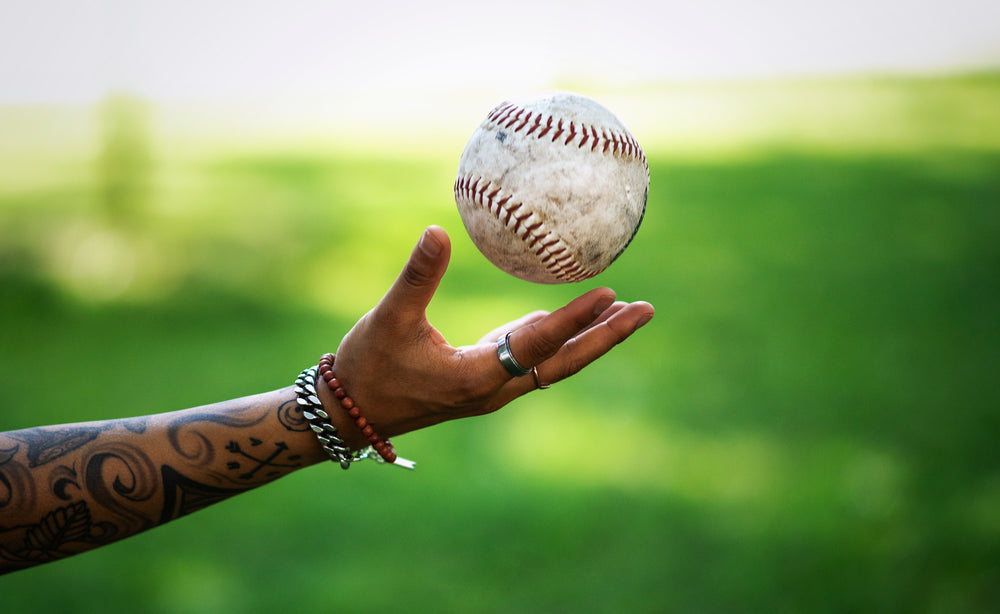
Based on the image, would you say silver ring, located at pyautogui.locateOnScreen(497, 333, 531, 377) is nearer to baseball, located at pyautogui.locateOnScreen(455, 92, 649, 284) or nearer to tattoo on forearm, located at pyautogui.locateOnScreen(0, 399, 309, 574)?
baseball, located at pyautogui.locateOnScreen(455, 92, 649, 284)

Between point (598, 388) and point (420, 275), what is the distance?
13.7 ft

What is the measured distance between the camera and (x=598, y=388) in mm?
5895

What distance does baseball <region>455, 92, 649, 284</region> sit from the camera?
87.0 inches

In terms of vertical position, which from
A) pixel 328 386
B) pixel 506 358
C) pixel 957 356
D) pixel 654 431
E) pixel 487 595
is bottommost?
pixel 487 595

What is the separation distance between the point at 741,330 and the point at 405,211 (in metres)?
5.34

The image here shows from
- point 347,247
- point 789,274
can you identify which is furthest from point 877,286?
point 347,247

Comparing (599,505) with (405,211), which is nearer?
(599,505)

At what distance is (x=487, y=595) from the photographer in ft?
12.1

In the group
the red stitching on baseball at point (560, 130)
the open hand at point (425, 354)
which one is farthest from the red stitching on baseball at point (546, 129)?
the open hand at point (425, 354)

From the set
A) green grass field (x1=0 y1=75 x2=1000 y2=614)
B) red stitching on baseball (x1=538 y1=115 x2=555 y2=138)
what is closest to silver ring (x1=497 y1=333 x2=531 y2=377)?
red stitching on baseball (x1=538 y1=115 x2=555 y2=138)

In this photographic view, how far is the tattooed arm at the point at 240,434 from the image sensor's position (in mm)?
1971

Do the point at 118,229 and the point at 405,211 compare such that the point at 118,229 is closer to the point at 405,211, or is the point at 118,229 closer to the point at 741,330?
the point at 405,211

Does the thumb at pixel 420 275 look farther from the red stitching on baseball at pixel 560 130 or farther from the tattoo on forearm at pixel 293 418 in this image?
the red stitching on baseball at pixel 560 130

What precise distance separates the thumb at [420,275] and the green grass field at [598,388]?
2.12 metres
